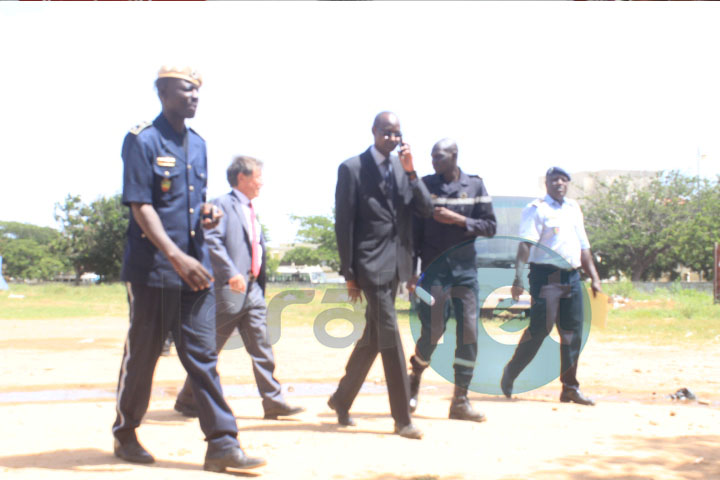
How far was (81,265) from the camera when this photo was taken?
7400 cm

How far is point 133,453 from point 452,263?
8.15ft

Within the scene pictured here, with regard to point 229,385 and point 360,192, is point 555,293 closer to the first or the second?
point 360,192

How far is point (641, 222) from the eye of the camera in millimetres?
54000

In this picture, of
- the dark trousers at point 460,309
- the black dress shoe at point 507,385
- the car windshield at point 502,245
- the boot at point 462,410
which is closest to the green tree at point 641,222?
the car windshield at point 502,245

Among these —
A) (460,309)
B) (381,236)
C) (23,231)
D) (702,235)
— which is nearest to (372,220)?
(381,236)

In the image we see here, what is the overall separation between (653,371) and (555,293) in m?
2.51

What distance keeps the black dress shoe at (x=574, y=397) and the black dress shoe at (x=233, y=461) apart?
315 centimetres

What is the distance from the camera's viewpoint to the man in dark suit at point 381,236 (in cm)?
498

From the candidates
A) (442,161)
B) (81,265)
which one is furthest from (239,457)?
(81,265)

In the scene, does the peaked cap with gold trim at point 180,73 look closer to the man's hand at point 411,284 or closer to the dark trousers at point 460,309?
the man's hand at point 411,284

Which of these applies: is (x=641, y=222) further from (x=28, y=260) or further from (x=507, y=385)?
(x=28, y=260)

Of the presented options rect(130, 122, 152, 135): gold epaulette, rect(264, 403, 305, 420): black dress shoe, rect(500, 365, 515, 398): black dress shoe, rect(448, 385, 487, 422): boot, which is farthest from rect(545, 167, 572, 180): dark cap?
rect(130, 122, 152, 135): gold epaulette

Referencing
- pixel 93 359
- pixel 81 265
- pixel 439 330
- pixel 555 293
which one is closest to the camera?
pixel 439 330

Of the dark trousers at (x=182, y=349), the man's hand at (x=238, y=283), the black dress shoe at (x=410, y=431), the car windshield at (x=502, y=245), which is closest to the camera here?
the dark trousers at (x=182, y=349)
